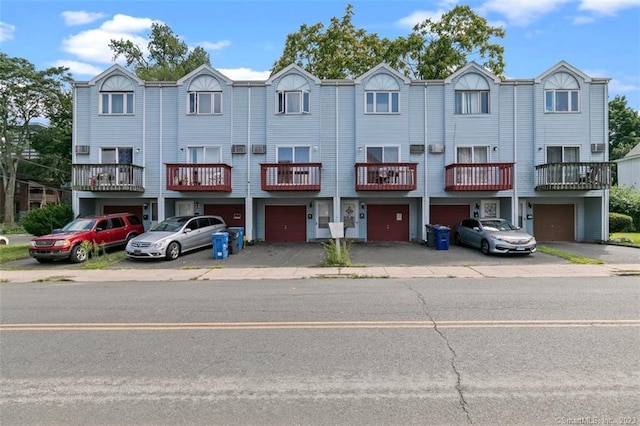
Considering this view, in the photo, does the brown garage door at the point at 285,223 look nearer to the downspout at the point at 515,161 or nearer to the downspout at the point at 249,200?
the downspout at the point at 249,200

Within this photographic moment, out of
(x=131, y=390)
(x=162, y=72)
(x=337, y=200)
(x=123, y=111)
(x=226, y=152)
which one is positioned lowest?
(x=131, y=390)

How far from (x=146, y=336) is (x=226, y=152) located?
15594 millimetres

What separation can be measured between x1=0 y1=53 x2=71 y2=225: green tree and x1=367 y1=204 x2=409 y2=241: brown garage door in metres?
33.8

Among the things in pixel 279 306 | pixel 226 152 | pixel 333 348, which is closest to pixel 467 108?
pixel 226 152

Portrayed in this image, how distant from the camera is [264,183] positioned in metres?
19.3

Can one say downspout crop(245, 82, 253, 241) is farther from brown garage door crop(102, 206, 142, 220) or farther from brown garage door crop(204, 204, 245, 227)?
brown garage door crop(102, 206, 142, 220)

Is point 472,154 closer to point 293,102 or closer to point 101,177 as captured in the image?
point 293,102

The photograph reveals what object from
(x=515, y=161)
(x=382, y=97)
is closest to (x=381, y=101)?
(x=382, y=97)

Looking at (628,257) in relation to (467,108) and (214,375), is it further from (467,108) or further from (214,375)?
(214,375)

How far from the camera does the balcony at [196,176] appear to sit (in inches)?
747

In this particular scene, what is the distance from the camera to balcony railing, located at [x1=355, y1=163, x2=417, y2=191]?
62.1 feet

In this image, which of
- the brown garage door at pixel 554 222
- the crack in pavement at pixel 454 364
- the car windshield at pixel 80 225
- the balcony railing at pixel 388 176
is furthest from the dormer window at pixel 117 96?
the brown garage door at pixel 554 222

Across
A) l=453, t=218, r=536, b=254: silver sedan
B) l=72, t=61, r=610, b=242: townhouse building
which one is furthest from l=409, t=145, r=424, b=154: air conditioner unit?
l=453, t=218, r=536, b=254: silver sedan

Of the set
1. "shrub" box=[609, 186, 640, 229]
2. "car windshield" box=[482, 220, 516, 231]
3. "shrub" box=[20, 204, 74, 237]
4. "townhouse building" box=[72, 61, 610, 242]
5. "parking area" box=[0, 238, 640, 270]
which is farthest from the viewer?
"shrub" box=[609, 186, 640, 229]
